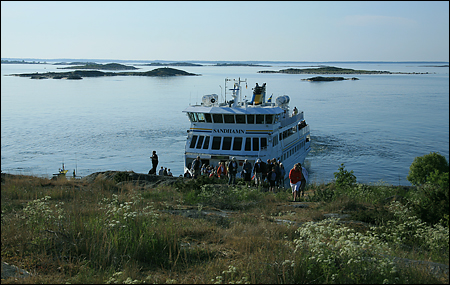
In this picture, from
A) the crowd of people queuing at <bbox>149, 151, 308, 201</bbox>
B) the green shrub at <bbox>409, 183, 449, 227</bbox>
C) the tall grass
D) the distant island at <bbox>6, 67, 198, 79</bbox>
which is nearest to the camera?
the tall grass

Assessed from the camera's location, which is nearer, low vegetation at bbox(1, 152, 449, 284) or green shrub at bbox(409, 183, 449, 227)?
low vegetation at bbox(1, 152, 449, 284)

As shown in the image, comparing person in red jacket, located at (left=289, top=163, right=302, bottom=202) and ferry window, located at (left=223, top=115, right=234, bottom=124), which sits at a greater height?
ferry window, located at (left=223, top=115, right=234, bottom=124)

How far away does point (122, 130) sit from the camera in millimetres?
47219

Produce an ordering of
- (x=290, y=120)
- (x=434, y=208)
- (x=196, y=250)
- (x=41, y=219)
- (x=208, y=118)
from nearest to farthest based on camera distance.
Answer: (x=196, y=250), (x=41, y=219), (x=434, y=208), (x=208, y=118), (x=290, y=120)

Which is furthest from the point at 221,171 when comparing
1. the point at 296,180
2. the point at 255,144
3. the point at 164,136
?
the point at 164,136

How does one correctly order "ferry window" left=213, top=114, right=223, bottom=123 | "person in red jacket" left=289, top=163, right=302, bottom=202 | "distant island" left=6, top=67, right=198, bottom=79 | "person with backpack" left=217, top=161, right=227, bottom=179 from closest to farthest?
"person in red jacket" left=289, top=163, right=302, bottom=202 < "person with backpack" left=217, top=161, right=227, bottom=179 < "ferry window" left=213, top=114, right=223, bottom=123 < "distant island" left=6, top=67, right=198, bottom=79

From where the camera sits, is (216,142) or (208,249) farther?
(216,142)

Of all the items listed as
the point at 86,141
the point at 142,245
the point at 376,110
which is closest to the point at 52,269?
the point at 142,245

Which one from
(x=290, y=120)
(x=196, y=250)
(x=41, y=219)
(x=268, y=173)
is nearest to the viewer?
(x=196, y=250)

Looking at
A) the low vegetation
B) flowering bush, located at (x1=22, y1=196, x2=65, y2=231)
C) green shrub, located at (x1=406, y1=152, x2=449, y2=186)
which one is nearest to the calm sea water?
green shrub, located at (x1=406, y1=152, x2=449, y2=186)

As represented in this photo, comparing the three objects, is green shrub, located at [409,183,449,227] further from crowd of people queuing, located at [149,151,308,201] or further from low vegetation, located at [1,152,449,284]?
crowd of people queuing, located at [149,151,308,201]

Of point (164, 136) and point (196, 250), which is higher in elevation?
point (196, 250)

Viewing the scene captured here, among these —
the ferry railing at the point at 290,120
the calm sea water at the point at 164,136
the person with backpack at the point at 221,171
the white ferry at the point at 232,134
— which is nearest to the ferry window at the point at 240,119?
the white ferry at the point at 232,134

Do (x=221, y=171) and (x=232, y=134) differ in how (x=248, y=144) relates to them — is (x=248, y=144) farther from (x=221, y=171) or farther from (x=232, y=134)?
(x=221, y=171)
